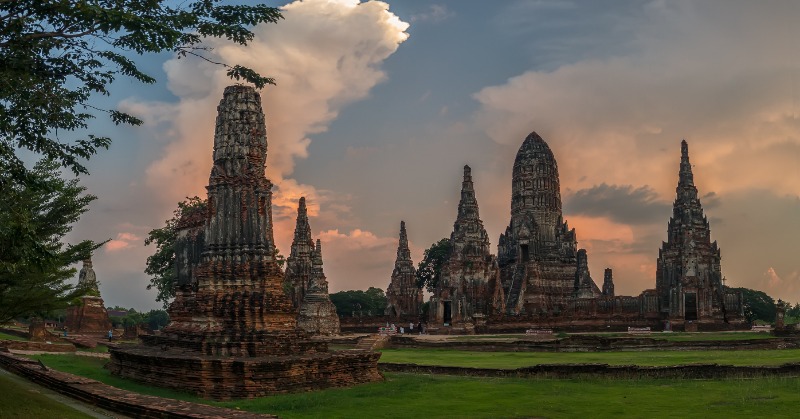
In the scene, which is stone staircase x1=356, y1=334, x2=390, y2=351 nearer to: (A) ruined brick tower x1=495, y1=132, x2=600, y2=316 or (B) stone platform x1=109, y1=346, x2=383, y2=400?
(B) stone platform x1=109, y1=346, x2=383, y2=400

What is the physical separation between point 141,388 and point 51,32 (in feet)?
26.9

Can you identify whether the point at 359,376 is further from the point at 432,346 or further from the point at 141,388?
the point at 432,346

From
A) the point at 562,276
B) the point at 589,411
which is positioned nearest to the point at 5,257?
the point at 589,411

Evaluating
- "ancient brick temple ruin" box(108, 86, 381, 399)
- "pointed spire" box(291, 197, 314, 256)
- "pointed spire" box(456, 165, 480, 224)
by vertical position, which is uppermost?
"pointed spire" box(456, 165, 480, 224)

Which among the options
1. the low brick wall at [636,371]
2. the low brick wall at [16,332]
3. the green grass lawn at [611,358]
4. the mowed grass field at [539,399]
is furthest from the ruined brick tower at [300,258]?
the mowed grass field at [539,399]

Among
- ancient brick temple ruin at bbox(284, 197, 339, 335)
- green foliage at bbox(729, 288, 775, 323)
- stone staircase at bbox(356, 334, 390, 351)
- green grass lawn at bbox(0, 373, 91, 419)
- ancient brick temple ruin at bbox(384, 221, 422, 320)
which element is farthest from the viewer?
green foliage at bbox(729, 288, 775, 323)

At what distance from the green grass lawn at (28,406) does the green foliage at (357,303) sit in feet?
205

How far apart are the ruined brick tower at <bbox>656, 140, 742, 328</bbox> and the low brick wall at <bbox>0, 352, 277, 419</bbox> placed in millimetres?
35854

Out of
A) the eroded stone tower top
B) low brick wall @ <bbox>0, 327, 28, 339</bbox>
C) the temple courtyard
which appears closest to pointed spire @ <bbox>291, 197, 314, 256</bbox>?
low brick wall @ <bbox>0, 327, 28, 339</bbox>

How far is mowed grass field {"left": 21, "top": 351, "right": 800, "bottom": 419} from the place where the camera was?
1150 cm

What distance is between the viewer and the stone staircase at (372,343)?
2815cm

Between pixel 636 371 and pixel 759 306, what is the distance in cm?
6181

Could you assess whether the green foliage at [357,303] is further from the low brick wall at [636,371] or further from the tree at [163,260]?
the low brick wall at [636,371]

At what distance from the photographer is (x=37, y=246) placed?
10.3m
